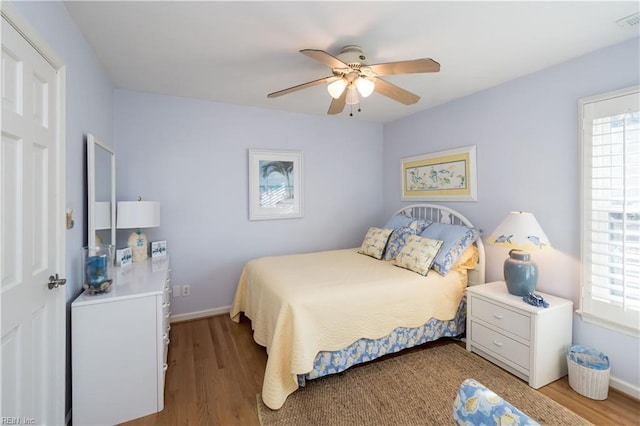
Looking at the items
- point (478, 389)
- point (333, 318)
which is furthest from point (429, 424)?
point (478, 389)

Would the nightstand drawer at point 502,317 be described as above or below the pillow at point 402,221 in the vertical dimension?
below

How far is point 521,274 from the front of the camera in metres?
2.28

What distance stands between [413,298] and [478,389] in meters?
1.74

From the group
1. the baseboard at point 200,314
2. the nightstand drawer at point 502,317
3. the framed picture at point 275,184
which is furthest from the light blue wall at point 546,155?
the baseboard at point 200,314

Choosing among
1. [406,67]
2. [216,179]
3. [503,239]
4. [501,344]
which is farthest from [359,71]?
[501,344]

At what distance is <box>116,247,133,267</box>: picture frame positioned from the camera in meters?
2.44

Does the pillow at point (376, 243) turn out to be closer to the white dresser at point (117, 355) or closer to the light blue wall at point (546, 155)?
the light blue wall at point (546, 155)

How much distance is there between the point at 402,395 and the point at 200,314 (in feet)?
7.79

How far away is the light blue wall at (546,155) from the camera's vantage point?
6.81 ft

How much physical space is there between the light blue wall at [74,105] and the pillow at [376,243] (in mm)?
2608

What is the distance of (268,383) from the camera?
189 centimetres

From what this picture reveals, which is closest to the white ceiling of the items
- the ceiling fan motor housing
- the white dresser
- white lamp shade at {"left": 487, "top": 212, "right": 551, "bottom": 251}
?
the ceiling fan motor housing

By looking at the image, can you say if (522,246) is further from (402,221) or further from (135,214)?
(135,214)

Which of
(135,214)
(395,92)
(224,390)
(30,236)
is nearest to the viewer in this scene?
(30,236)
